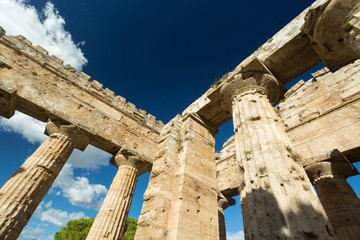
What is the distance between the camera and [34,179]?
215 inches

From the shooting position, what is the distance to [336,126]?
7141mm

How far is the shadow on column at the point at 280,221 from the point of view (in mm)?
1965

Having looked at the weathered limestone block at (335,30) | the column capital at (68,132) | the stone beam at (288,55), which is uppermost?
the column capital at (68,132)

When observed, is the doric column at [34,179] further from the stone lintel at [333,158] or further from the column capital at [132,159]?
the stone lintel at [333,158]

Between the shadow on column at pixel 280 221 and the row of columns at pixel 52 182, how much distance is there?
5.47 metres

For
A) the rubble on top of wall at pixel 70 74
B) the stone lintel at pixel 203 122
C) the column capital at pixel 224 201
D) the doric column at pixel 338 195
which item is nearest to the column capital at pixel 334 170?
the doric column at pixel 338 195

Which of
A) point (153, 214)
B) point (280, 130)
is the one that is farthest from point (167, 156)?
point (280, 130)

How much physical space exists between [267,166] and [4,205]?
246 inches

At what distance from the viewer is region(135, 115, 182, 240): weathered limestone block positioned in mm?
3717

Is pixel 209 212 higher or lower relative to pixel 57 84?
lower

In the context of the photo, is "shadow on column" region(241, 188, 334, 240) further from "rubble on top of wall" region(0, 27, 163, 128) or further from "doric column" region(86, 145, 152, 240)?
"rubble on top of wall" region(0, 27, 163, 128)

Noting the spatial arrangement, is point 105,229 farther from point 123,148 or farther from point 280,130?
point 280,130

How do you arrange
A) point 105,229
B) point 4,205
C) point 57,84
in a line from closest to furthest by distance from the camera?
point 4,205 → point 105,229 → point 57,84

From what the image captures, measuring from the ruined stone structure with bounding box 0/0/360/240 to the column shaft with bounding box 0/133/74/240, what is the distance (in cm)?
3
